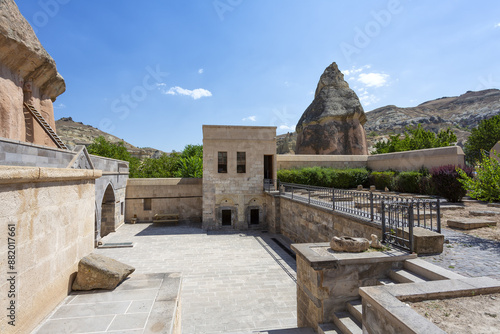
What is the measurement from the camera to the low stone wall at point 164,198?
19078mm

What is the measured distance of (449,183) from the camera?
12.1 m

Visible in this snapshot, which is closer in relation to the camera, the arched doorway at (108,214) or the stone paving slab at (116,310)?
the stone paving slab at (116,310)

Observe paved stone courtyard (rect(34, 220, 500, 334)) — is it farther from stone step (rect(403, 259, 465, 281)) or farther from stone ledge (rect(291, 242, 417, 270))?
stone ledge (rect(291, 242, 417, 270))

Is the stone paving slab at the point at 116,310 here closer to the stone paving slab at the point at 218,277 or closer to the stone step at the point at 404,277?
the stone paving slab at the point at 218,277

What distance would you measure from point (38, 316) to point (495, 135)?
145ft

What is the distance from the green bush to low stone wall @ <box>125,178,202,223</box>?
719 centimetres

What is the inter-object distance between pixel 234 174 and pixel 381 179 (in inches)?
426

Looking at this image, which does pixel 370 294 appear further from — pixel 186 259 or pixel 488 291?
pixel 186 259

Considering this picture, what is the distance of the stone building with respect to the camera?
17109mm

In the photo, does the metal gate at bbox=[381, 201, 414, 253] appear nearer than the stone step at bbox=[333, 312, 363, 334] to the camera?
No

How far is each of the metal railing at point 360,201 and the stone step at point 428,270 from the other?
1.23m

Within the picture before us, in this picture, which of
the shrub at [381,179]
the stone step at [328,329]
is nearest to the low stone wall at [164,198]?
the shrub at [381,179]

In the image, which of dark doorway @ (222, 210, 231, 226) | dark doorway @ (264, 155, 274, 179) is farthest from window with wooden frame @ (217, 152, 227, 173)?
dark doorway @ (264, 155, 274, 179)

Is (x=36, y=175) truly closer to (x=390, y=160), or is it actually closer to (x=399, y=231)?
(x=399, y=231)
